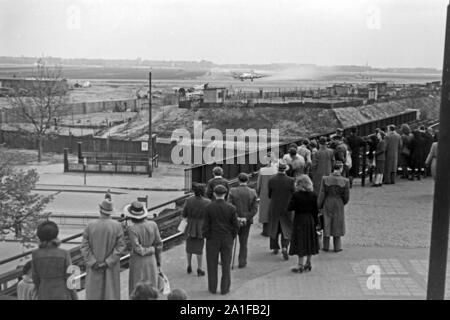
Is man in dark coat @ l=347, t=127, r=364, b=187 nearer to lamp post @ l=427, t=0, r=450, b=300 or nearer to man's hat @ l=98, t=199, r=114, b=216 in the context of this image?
lamp post @ l=427, t=0, r=450, b=300

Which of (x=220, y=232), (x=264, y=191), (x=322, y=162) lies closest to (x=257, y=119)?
(x=322, y=162)

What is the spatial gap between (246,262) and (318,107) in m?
55.1

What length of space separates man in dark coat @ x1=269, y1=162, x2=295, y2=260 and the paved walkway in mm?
415

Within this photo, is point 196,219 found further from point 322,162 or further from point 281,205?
point 322,162

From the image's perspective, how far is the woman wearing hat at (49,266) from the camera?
6336 mm

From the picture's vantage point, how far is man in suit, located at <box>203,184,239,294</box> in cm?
809

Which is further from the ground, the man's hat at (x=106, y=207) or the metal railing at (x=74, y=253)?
the man's hat at (x=106, y=207)

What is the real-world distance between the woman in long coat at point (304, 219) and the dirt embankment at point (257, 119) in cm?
4619

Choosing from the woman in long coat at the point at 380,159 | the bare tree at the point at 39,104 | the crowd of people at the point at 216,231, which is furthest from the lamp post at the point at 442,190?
the bare tree at the point at 39,104

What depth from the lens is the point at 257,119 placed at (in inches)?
2472

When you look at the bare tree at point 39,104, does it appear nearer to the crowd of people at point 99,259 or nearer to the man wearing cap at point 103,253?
the crowd of people at point 99,259

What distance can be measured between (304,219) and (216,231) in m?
1.51

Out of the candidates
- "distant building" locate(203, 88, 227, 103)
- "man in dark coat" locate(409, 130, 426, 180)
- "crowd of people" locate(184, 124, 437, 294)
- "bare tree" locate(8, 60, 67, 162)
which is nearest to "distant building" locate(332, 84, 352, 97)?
"distant building" locate(203, 88, 227, 103)
